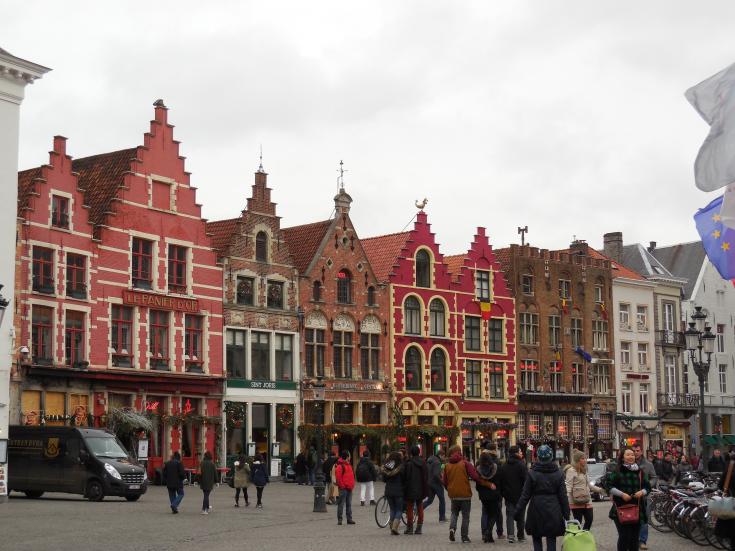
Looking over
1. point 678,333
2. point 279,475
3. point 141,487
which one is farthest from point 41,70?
point 678,333

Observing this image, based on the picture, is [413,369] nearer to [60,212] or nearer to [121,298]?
[121,298]

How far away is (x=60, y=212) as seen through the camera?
45625mm

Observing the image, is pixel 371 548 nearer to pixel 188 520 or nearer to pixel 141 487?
pixel 188 520

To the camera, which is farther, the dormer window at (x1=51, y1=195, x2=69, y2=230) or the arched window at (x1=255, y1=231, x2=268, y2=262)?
the arched window at (x1=255, y1=231, x2=268, y2=262)

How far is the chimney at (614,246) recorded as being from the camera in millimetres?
76750

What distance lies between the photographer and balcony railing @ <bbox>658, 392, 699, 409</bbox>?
239 ft

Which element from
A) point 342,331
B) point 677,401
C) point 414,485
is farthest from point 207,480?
point 677,401

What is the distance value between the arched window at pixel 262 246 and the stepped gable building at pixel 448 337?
7759mm

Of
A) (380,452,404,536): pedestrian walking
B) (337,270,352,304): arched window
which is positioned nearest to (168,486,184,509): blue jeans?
(380,452,404,536): pedestrian walking

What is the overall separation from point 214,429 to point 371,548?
30027 millimetres

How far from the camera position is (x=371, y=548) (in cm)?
2158

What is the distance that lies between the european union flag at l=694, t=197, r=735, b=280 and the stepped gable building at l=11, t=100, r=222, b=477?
3069 cm

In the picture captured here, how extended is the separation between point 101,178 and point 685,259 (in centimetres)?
4435

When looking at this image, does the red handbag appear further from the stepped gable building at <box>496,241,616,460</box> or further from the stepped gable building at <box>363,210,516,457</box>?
the stepped gable building at <box>496,241,616,460</box>
